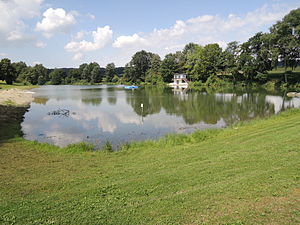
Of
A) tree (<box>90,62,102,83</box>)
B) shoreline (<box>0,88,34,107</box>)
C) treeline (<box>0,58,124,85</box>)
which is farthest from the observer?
tree (<box>90,62,102,83</box>)

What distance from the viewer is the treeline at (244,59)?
2247 inches

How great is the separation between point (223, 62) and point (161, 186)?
75176 millimetres

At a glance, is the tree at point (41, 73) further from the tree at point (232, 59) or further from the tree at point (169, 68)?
the tree at point (232, 59)

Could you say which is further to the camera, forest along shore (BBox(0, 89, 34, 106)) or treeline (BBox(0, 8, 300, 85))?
treeline (BBox(0, 8, 300, 85))

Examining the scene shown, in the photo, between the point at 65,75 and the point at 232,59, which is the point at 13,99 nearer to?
the point at 232,59

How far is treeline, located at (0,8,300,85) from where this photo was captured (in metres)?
58.1

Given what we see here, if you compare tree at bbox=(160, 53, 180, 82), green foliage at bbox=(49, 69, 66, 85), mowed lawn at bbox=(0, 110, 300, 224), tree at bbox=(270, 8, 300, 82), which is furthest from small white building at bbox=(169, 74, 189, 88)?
green foliage at bbox=(49, 69, 66, 85)

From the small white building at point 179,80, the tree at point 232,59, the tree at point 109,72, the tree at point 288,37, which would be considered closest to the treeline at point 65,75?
the tree at point 109,72

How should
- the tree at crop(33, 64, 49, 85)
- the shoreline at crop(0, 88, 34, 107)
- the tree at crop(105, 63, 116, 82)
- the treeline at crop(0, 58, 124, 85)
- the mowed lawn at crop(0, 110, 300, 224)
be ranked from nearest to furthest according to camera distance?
the mowed lawn at crop(0, 110, 300, 224) < the shoreline at crop(0, 88, 34, 107) < the treeline at crop(0, 58, 124, 85) < the tree at crop(33, 64, 49, 85) < the tree at crop(105, 63, 116, 82)

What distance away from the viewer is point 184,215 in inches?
184

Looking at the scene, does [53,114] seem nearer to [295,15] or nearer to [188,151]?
[188,151]

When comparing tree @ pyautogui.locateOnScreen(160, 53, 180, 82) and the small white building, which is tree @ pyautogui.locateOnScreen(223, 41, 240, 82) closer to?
the small white building

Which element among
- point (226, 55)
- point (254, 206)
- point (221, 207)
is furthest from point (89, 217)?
point (226, 55)

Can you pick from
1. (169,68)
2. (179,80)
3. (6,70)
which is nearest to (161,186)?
(179,80)
